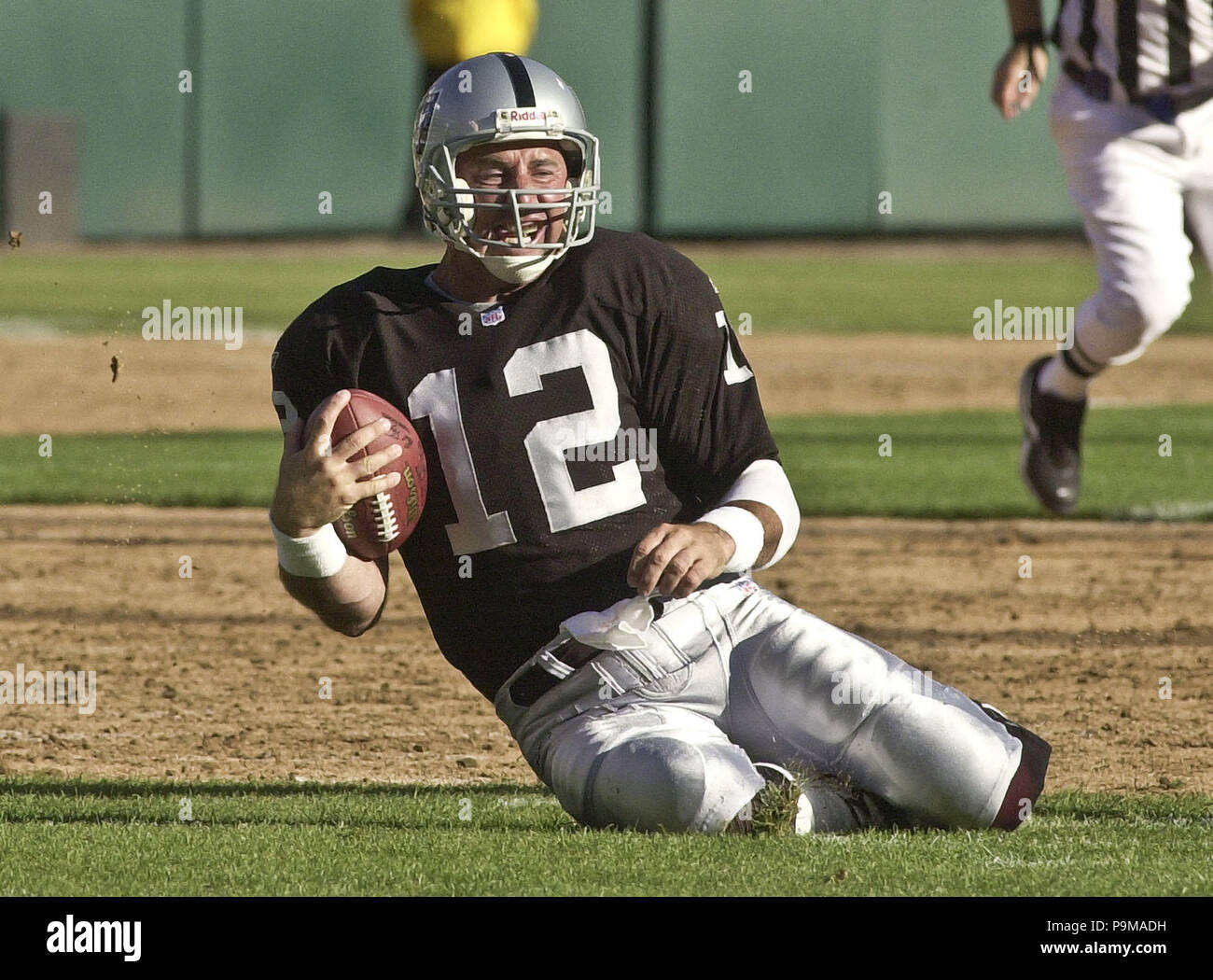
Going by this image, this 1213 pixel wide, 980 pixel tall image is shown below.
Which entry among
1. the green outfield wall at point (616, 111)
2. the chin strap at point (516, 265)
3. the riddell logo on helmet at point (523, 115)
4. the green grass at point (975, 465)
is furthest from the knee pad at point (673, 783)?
the green outfield wall at point (616, 111)

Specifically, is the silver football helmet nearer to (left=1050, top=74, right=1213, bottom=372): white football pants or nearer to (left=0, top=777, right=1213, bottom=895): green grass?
(left=0, top=777, right=1213, bottom=895): green grass

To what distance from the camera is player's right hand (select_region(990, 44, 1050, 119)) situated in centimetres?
573

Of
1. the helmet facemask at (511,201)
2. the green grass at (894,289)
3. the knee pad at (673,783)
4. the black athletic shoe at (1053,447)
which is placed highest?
the helmet facemask at (511,201)

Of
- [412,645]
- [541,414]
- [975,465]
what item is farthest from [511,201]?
[975,465]

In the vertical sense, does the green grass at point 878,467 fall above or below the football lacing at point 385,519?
below

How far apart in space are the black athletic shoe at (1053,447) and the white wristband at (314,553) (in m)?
3.28

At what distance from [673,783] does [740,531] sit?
21.6 inches

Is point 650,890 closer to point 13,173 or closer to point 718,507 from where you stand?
point 718,507

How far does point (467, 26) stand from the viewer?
2830 centimetres

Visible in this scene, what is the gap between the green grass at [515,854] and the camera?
12.0ft

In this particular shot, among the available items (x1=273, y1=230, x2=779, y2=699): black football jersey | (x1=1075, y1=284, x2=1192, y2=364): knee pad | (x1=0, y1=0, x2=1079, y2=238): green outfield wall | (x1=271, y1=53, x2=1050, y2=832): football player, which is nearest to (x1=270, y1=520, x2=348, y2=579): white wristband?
(x1=271, y1=53, x2=1050, y2=832): football player

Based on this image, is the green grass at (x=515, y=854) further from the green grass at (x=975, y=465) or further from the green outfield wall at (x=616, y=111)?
the green outfield wall at (x=616, y=111)

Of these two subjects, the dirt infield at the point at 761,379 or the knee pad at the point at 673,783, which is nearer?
the knee pad at the point at 673,783

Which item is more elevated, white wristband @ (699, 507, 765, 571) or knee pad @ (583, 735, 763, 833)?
white wristband @ (699, 507, 765, 571)
